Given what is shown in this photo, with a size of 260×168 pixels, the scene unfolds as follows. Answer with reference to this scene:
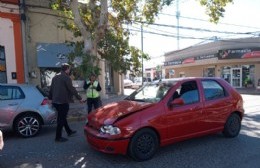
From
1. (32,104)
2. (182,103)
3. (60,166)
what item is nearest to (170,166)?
(182,103)

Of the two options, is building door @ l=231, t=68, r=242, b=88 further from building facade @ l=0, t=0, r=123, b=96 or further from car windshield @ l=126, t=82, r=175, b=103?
car windshield @ l=126, t=82, r=175, b=103

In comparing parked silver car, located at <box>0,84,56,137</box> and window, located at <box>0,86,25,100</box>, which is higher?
window, located at <box>0,86,25,100</box>

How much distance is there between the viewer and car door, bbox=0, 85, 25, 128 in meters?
7.36

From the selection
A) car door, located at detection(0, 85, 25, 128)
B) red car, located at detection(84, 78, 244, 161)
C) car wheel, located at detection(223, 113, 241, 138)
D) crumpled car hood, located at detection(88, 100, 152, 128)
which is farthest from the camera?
car door, located at detection(0, 85, 25, 128)

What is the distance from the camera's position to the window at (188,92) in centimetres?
604

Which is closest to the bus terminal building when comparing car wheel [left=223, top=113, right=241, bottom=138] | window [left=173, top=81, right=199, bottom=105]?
car wheel [left=223, top=113, right=241, bottom=138]

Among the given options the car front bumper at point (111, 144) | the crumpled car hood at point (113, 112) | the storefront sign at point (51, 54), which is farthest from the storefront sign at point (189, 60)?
the car front bumper at point (111, 144)

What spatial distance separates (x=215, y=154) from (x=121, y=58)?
6.70 meters

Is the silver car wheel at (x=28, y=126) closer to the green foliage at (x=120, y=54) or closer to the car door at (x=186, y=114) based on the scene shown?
the car door at (x=186, y=114)

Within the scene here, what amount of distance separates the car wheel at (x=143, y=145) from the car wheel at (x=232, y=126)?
2.21 metres

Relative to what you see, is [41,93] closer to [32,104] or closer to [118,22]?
[32,104]

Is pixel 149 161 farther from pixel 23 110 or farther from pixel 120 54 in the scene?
pixel 120 54

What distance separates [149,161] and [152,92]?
1.64 meters

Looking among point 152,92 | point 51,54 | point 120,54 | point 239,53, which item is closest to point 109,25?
point 120,54
